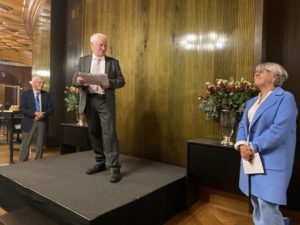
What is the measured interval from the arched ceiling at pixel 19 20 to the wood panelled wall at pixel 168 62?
7.15 feet

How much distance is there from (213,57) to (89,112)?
147 centimetres

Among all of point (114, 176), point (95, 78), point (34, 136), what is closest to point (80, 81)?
point (95, 78)

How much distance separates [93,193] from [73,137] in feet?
6.77

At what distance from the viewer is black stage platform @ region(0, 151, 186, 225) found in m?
1.78

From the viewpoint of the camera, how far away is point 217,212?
8.13ft

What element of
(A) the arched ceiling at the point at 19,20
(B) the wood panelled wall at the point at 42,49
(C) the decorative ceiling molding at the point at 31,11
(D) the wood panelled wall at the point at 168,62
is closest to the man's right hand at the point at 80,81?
(D) the wood panelled wall at the point at 168,62

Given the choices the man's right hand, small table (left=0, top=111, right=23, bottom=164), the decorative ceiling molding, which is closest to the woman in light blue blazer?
the man's right hand

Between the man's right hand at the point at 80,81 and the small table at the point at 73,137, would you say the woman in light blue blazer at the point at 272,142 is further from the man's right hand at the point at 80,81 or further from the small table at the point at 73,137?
the small table at the point at 73,137

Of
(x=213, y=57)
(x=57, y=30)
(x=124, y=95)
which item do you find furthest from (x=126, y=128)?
(x=57, y=30)

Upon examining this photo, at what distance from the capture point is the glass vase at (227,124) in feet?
7.69

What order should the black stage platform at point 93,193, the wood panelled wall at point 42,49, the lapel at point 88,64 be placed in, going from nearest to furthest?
the black stage platform at point 93,193, the lapel at point 88,64, the wood panelled wall at point 42,49

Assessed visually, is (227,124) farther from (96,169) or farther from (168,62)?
(96,169)

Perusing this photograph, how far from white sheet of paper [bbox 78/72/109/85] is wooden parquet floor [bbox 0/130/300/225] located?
141 cm

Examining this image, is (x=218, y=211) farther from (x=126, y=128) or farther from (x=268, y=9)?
(x=268, y=9)
